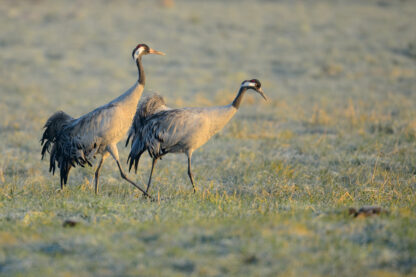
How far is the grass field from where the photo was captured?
160 inches

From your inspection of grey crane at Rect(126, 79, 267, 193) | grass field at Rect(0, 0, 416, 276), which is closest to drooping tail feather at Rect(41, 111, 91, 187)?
grass field at Rect(0, 0, 416, 276)

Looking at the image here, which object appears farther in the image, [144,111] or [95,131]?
[144,111]

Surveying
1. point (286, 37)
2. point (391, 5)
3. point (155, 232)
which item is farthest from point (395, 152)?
point (391, 5)

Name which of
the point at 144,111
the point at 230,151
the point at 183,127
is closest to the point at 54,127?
the point at 144,111

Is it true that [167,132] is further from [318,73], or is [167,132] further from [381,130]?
[318,73]

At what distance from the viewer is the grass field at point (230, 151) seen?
13.3ft

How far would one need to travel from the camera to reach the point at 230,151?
31.0 ft

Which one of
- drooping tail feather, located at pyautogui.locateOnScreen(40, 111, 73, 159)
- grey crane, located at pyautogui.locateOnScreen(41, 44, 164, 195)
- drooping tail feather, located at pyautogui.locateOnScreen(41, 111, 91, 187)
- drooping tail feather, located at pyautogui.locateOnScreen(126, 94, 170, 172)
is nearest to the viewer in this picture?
grey crane, located at pyautogui.locateOnScreen(41, 44, 164, 195)

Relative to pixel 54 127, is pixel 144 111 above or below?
above

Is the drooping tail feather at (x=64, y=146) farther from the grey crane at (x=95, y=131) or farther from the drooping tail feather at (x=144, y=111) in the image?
the drooping tail feather at (x=144, y=111)

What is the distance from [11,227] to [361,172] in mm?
5315

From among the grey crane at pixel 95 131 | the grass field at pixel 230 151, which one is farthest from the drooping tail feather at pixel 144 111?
the grass field at pixel 230 151

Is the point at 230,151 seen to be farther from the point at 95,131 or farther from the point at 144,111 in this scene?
the point at 95,131

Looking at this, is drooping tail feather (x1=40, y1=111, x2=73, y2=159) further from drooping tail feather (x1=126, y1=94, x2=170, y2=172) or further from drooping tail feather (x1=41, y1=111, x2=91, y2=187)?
drooping tail feather (x1=126, y1=94, x2=170, y2=172)
